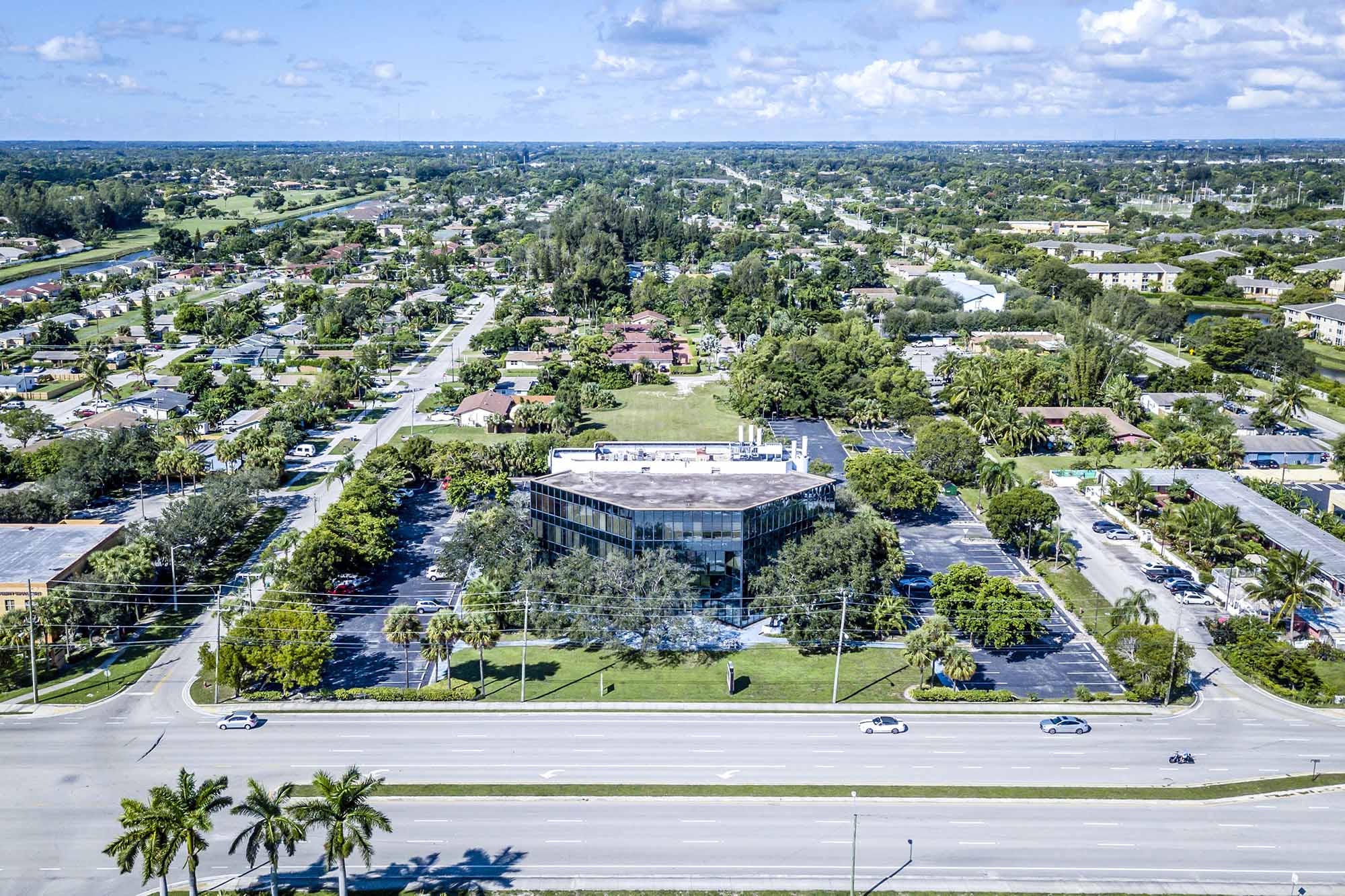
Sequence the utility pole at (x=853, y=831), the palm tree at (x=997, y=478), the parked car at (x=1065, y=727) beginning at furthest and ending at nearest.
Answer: the palm tree at (x=997, y=478) < the parked car at (x=1065, y=727) < the utility pole at (x=853, y=831)

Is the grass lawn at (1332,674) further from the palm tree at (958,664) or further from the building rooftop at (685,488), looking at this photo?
the building rooftop at (685,488)

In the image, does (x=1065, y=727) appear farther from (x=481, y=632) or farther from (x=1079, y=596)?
(x=481, y=632)

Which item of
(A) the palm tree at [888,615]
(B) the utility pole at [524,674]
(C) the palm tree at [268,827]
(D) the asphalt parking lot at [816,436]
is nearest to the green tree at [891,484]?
(D) the asphalt parking lot at [816,436]

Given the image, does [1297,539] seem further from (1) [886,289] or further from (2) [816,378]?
(1) [886,289]

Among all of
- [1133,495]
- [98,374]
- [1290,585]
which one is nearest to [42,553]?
[98,374]

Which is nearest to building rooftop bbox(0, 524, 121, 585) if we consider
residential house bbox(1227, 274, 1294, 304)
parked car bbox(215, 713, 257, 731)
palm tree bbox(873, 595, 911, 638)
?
parked car bbox(215, 713, 257, 731)

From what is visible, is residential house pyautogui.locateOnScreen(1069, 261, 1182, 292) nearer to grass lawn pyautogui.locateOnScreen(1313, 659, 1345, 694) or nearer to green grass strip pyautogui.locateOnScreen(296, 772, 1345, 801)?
grass lawn pyautogui.locateOnScreen(1313, 659, 1345, 694)
